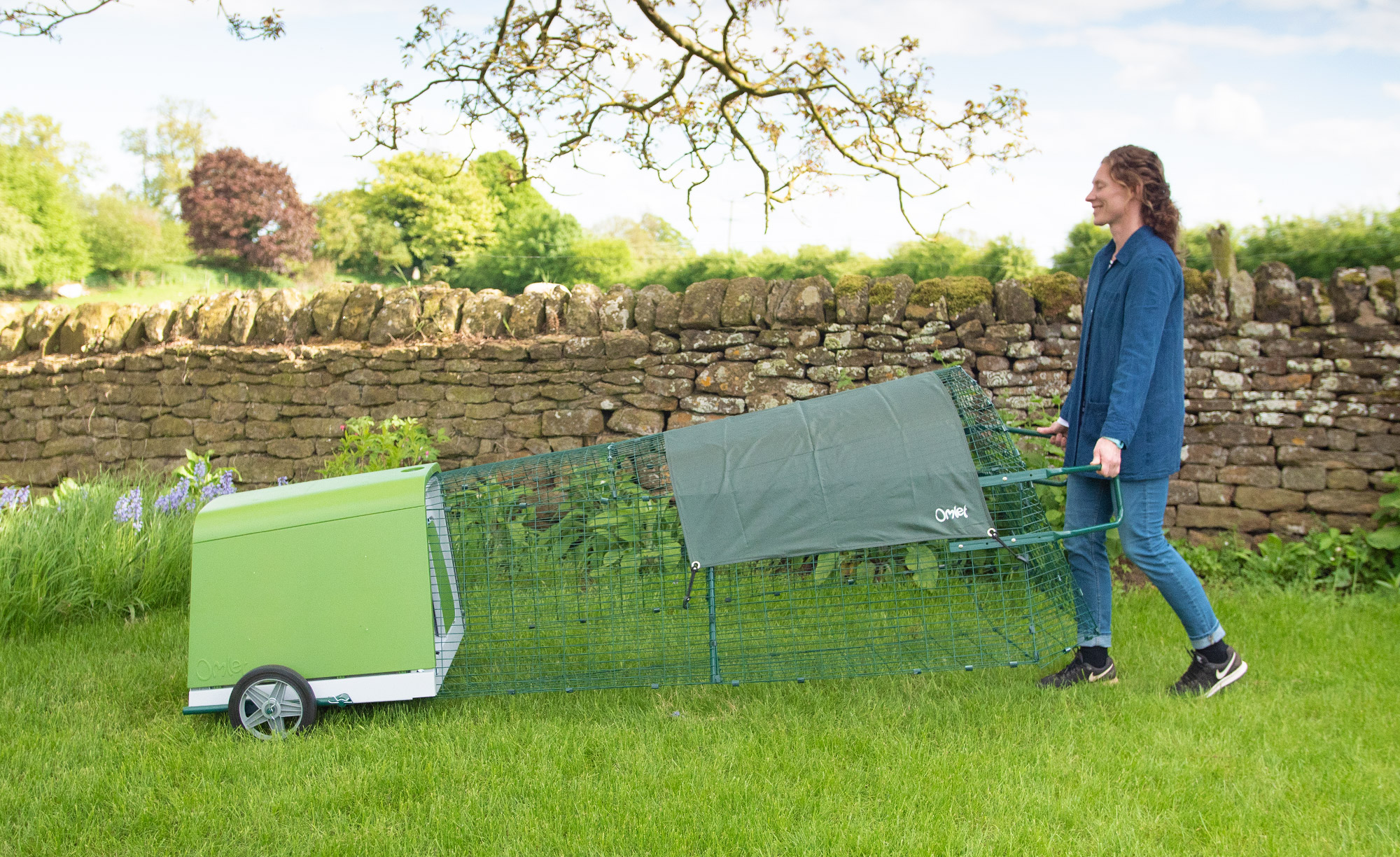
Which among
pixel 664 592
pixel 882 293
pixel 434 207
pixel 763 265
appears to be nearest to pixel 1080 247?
pixel 763 265

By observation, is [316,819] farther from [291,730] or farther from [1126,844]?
[1126,844]

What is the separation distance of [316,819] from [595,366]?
394 centimetres

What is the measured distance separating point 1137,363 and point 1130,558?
2.56 ft

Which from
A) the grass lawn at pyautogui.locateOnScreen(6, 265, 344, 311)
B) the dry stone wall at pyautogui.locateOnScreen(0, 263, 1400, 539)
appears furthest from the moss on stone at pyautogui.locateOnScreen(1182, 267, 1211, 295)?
the grass lawn at pyautogui.locateOnScreen(6, 265, 344, 311)

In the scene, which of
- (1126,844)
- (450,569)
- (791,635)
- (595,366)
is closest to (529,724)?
(450,569)

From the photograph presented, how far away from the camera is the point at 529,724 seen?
318cm

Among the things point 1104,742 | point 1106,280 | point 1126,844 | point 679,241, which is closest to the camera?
point 1126,844

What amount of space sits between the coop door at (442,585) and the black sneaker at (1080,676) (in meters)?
2.38

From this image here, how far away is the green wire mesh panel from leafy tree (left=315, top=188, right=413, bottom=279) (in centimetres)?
1886

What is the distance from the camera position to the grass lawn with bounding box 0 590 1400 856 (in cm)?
244

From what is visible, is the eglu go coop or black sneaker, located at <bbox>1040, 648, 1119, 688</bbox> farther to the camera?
black sneaker, located at <bbox>1040, 648, 1119, 688</bbox>

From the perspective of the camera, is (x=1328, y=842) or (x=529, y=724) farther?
(x=529, y=724)

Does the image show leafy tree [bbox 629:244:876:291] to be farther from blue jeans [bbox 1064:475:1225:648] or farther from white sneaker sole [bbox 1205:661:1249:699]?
white sneaker sole [bbox 1205:661:1249:699]

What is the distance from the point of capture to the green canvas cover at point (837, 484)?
297 centimetres
